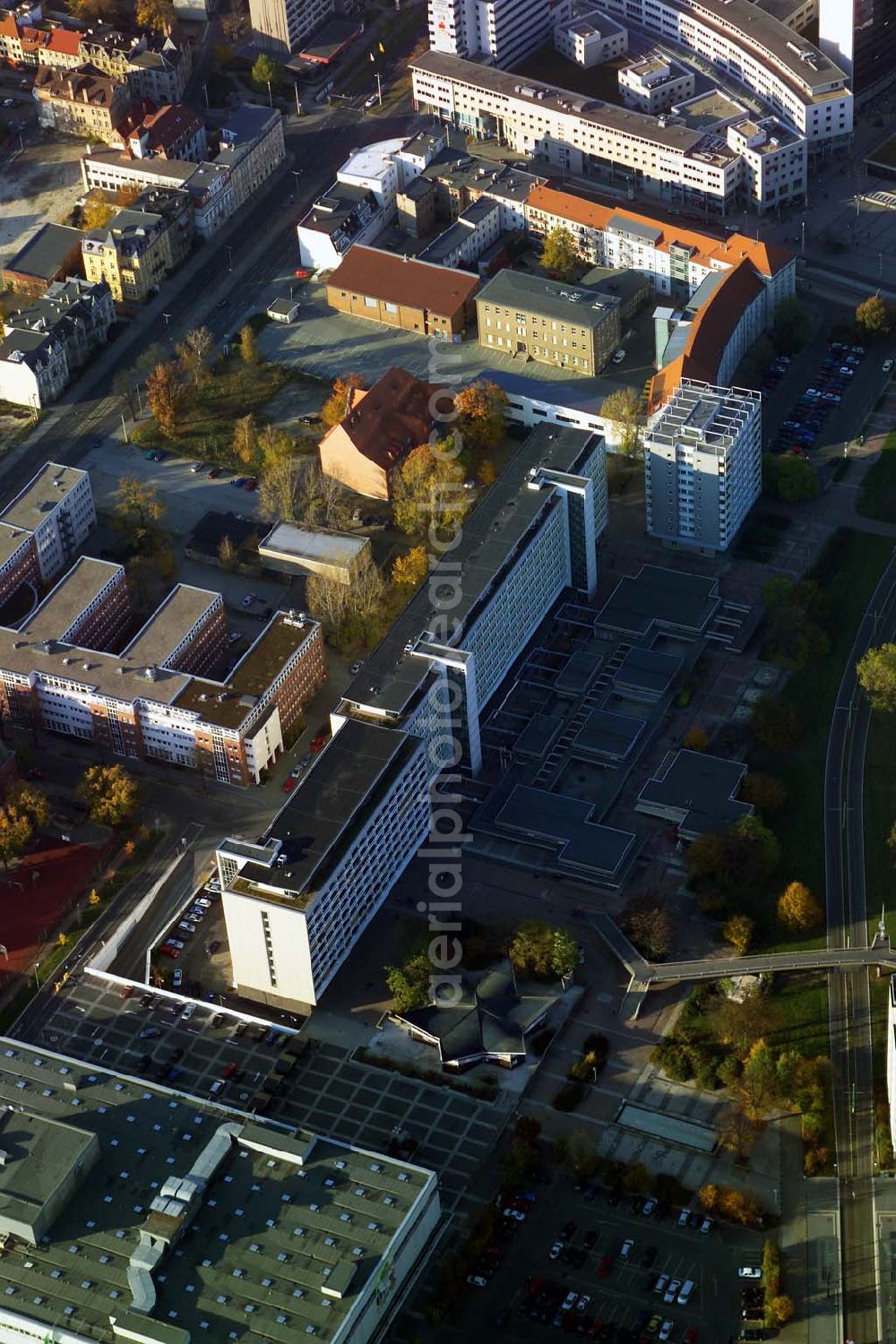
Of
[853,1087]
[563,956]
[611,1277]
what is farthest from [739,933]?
[611,1277]

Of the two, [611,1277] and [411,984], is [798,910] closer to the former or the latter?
[411,984]

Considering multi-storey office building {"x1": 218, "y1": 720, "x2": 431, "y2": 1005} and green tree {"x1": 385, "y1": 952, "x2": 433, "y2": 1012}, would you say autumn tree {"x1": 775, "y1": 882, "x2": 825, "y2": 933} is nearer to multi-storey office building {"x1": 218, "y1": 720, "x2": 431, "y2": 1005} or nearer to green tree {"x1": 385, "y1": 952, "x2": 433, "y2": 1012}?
green tree {"x1": 385, "y1": 952, "x2": 433, "y2": 1012}

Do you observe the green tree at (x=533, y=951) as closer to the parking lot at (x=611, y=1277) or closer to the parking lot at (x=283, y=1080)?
the parking lot at (x=283, y=1080)

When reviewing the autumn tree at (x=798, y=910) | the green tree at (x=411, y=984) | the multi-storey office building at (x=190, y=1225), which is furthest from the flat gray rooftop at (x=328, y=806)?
the autumn tree at (x=798, y=910)

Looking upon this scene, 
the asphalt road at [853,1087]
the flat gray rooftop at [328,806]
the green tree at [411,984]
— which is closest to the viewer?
the asphalt road at [853,1087]

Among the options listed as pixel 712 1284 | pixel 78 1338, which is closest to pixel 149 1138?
pixel 78 1338

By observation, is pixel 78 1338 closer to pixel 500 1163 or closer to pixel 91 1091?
pixel 91 1091

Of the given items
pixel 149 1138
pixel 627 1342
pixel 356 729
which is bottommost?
pixel 627 1342
